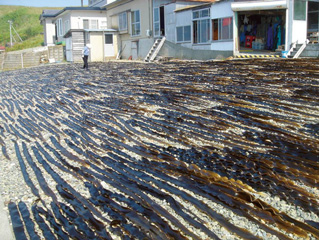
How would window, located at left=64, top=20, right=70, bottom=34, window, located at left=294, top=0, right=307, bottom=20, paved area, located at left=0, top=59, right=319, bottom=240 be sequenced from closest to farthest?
paved area, located at left=0, top=59, right=319, bottom=240 → window, located at left=294, top=0, right=307, bottom=20 → window, located at left=64, top=20, right=70, bottom=34

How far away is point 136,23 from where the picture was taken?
1125 inches

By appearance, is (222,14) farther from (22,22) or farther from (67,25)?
(22,22)

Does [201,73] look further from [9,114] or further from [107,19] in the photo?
[107,19]

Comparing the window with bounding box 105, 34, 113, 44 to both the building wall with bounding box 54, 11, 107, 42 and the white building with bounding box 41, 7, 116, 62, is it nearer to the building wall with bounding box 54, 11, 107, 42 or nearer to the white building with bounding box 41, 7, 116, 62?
the white building with bounding box 41, 7, 116, 62

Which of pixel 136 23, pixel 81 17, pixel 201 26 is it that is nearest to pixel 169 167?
pixel 201 26

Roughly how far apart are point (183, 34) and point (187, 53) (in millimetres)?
1339

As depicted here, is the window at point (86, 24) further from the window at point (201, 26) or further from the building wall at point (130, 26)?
the window at point (201, 26)

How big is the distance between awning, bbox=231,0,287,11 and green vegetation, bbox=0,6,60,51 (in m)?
41.8

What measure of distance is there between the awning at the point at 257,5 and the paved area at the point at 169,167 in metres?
11.1

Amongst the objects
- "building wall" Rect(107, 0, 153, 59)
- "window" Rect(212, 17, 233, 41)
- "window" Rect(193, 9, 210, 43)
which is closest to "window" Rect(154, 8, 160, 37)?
"building wall" Rect(107, 0, 153, 59)

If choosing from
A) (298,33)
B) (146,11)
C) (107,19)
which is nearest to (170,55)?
(146,11)

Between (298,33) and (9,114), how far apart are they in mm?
15536

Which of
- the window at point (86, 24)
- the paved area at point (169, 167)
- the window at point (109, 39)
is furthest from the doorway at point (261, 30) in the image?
the window at point (86, 24)

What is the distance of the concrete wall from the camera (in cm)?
2122
